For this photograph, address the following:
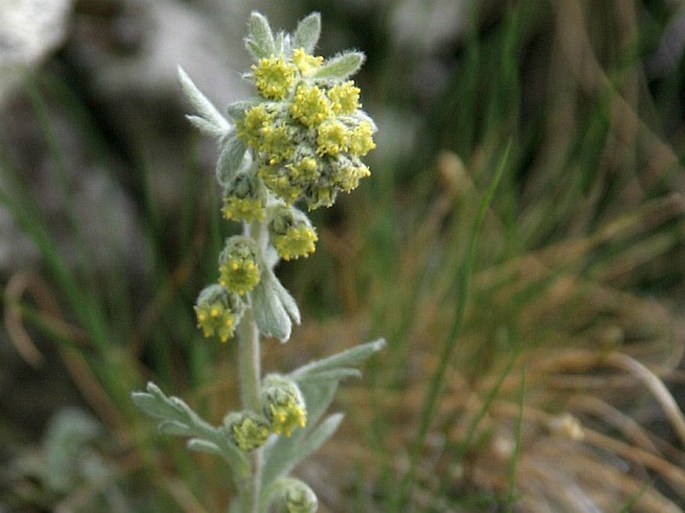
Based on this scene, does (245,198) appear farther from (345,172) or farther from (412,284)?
(412,284)

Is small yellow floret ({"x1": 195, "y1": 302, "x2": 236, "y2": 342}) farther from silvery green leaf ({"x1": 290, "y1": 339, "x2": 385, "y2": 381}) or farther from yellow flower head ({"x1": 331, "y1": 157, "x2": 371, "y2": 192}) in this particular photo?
yellow flower head ({"x1": 331, "y1": 157, "x2": 371, "y2": 192})

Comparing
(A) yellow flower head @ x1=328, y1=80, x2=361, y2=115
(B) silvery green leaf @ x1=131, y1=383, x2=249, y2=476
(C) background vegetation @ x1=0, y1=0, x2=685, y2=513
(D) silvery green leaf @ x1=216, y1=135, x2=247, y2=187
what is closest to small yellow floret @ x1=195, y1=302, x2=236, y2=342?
(B) silvery green leaf @ x1=131, y1=383, x2=249, y2=476

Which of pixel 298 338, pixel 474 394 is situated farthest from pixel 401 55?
pixel 474 394

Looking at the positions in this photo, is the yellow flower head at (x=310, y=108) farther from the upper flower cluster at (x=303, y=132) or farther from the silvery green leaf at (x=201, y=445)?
the silvery green leaf at (x=201, y=445)

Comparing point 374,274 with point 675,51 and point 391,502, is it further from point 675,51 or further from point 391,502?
point 675,51

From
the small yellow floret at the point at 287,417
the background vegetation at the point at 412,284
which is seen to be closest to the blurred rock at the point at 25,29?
the background vegetation at the point at 412,284

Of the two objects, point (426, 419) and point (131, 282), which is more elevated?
point (131, 282)
